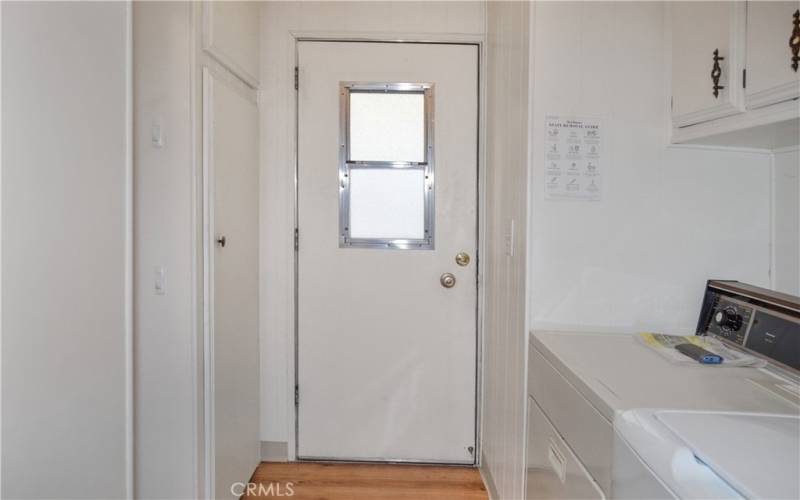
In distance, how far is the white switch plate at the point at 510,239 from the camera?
150cm

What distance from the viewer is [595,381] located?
35.8 inches

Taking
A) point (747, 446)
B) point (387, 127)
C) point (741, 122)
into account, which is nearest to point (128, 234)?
point (387, 127)

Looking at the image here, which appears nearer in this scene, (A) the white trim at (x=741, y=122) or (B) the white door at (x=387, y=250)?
(A) the white trim at (x=741, y=122)

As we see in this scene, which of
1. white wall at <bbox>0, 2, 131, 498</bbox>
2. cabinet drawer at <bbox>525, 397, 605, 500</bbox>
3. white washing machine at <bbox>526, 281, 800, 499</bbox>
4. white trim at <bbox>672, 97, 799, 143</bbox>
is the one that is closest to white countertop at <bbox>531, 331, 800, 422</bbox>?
white washing machine at <bbox>526, 281, 800, 499</bbox>

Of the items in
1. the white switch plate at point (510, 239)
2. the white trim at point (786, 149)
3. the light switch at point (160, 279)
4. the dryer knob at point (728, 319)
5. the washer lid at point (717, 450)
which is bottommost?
the washer lid at point (717, 450)

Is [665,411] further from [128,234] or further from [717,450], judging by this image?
[128,234]

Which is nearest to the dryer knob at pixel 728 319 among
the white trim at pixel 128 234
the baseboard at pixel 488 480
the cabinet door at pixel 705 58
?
the cabinet door at pixel 705 58

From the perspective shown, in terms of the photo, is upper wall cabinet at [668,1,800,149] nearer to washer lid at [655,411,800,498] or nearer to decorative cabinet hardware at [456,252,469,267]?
washer lid at [655,411,800,498]

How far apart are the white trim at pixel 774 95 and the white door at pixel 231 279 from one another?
5.37 feet

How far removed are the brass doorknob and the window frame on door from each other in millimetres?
157

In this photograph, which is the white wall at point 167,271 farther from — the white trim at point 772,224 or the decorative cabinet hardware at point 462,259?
the white trim at point 772,224

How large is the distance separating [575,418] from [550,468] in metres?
0.24

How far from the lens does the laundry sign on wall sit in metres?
1.32

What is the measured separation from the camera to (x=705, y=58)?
1157mm
